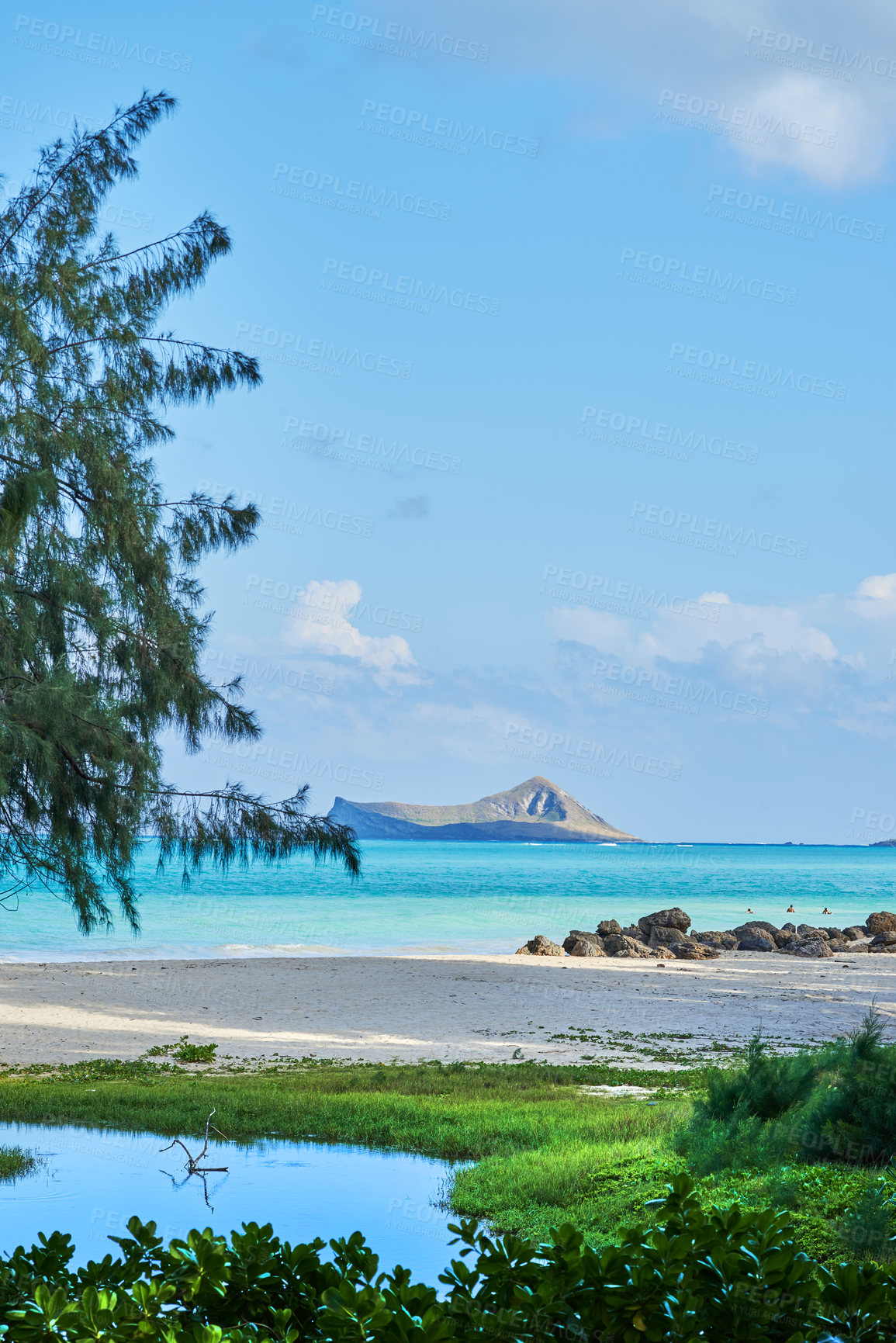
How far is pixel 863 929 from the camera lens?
36.0m

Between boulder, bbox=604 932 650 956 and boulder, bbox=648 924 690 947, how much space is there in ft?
8.98

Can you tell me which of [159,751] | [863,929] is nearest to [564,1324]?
[159,751]

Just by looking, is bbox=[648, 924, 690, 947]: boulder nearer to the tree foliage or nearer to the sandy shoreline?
the sandy shoreline

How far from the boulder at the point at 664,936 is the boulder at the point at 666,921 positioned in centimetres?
69

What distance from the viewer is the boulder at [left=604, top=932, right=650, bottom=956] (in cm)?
2769

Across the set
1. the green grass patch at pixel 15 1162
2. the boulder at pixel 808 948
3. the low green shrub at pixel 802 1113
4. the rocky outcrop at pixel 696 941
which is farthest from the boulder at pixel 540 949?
the green grass patch at pixel 15 1162

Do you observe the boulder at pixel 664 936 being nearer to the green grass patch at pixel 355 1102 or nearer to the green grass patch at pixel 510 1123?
the green grass patch at pixel 510 1123


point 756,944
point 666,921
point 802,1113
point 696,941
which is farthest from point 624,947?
point 802,1113

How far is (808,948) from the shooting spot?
29688mm

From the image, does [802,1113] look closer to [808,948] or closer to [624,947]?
[624,947]

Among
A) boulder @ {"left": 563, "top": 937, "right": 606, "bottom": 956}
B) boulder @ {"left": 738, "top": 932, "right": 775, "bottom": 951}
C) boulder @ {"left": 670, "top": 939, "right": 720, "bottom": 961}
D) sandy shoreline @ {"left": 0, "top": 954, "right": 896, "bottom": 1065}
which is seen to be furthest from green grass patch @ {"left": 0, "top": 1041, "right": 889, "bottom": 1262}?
boulder @ {"left": 738, "top": 932, "right": 775, "bottom": 951}

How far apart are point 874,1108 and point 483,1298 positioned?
477 cm

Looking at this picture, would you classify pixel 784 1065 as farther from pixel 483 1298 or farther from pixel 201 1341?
Answer: pixel 201 1341

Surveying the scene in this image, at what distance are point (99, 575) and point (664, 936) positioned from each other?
2493cm
